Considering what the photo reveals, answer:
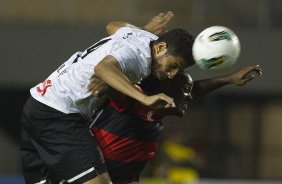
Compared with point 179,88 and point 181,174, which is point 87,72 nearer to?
point 179,88

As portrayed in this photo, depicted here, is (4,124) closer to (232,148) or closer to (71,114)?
(232,148)

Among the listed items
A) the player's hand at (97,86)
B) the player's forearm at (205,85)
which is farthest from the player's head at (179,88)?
the player's hand at (97,86)

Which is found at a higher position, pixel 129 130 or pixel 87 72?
pixel 87 72

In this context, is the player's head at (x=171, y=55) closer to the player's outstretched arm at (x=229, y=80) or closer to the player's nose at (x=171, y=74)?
the player's nose at (x=171, y=74)

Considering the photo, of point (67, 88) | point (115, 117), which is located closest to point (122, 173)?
point (115, 117)

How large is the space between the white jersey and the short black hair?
0.44ft

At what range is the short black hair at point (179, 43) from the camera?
20.3 ft

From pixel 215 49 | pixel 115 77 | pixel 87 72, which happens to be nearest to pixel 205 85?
pixel 215 49

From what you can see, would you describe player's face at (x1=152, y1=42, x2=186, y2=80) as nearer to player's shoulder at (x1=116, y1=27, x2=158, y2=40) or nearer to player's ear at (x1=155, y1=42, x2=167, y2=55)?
player's ear at (x1=155, y1=42, x2=167, y2=55)

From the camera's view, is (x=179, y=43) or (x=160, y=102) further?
(x=179, y=43)

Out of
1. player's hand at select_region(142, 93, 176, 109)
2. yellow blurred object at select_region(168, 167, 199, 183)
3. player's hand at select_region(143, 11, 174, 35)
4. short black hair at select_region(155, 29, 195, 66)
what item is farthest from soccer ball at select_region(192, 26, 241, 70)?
yellow blurred object at select_region(168, 167, 199, 183)

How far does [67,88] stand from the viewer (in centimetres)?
638

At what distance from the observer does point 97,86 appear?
609 centimetres

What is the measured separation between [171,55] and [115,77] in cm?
65
